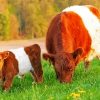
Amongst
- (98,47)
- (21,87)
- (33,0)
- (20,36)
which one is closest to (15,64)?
(21,87)

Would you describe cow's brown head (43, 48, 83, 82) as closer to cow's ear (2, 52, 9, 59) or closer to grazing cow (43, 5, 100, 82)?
grazing cow (43, 5, 100, 82)

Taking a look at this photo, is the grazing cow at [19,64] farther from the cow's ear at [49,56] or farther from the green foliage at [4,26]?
the green foliage at [4,26]

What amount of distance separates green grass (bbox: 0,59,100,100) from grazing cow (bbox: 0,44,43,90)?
25cm

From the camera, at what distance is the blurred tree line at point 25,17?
40062mm

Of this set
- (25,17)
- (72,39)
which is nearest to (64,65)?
(72,39)

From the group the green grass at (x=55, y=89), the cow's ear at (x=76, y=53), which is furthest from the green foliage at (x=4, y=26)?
the cow's ear at (x=76, y=53)

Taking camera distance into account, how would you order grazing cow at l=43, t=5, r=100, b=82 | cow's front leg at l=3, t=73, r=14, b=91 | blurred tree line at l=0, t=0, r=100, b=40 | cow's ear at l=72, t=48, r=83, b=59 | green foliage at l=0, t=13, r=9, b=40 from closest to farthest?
cow's front leg at l=3, t=73, r=14, b=91 < grazing cow at l=43, t=5, r=100, b=82 < cow's ear at l=72, t=48, r=83, b=59 < green foliage at l=0, t=13, r=9, b=40 < blurred tree line at l=0, t=0, r=100, b=40

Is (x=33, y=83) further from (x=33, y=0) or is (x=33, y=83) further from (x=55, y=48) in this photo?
(x=33, y=0)

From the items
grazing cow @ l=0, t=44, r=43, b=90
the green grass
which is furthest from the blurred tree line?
grazing cow @ l=0, t=44, r=43, b=90

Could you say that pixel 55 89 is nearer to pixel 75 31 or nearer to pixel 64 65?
pixel 64 65

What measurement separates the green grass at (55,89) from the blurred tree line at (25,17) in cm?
2443

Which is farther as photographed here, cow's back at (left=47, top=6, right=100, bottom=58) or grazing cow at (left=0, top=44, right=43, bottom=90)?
cow's back at (left=47, top=6, right=100, bottom=58)

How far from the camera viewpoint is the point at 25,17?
44.0 m

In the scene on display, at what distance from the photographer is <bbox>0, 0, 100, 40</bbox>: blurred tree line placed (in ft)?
131
